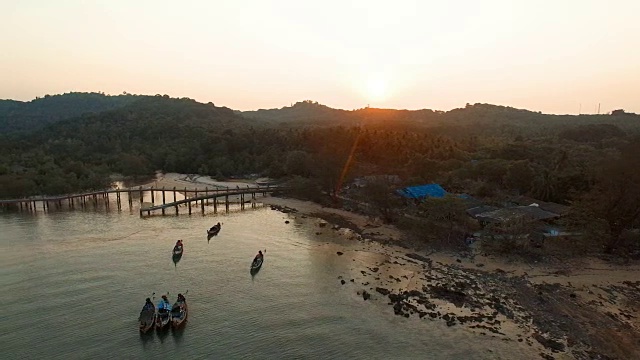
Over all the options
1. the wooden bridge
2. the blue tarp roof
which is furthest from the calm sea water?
the blue tarp roof

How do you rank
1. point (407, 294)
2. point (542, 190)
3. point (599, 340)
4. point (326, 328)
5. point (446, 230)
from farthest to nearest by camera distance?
point (542, 190) < point (446, 230) < point (407, 294) < point (326, 328) < point (599, 340)

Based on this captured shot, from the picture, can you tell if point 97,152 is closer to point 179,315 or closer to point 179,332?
point 179,315

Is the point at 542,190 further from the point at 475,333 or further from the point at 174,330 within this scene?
the point at 174,330

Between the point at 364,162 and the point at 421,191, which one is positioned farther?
the point at 364,162

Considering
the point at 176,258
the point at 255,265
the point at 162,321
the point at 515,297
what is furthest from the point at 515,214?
the point at 162,321

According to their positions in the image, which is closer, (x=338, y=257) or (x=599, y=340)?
(x=599, y=340)

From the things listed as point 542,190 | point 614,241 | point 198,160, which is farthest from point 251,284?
point 198,160
